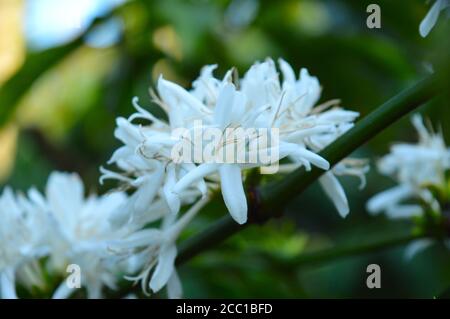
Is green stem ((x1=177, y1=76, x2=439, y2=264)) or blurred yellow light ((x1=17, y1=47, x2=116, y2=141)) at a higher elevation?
blurred yellow light ((x1=17, y1=47, x2=116, y2=141))

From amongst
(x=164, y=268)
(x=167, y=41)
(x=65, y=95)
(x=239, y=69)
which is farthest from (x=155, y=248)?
(x=65, y=95)

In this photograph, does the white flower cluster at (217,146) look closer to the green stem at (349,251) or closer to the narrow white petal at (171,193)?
the narrow white petal at (171,193)

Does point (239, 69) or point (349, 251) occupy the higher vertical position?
point (239, 69)

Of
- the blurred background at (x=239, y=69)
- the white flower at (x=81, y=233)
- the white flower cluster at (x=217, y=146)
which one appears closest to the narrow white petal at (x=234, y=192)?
the white flower cluster at (x=217, y=146)

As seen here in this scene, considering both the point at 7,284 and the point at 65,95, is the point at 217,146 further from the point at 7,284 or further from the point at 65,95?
the point at 65,95

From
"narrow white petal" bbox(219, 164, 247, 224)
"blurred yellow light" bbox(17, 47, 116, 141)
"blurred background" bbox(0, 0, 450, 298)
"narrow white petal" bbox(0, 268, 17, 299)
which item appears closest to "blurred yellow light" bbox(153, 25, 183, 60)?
"blurred background" bbox(0, 0, 450, 298)

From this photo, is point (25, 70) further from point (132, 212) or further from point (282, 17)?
point (132, 212)

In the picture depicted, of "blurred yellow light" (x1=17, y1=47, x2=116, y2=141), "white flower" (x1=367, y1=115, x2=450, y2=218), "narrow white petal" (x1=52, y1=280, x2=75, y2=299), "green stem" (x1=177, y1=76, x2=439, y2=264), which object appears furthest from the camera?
"blurred yellow light" (x1=17, y1=47, x2=116, y2=141)

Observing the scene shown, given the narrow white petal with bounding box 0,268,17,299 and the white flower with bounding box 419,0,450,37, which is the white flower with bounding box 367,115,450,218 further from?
the narrow white petal with bounding box 0,268,17,299
